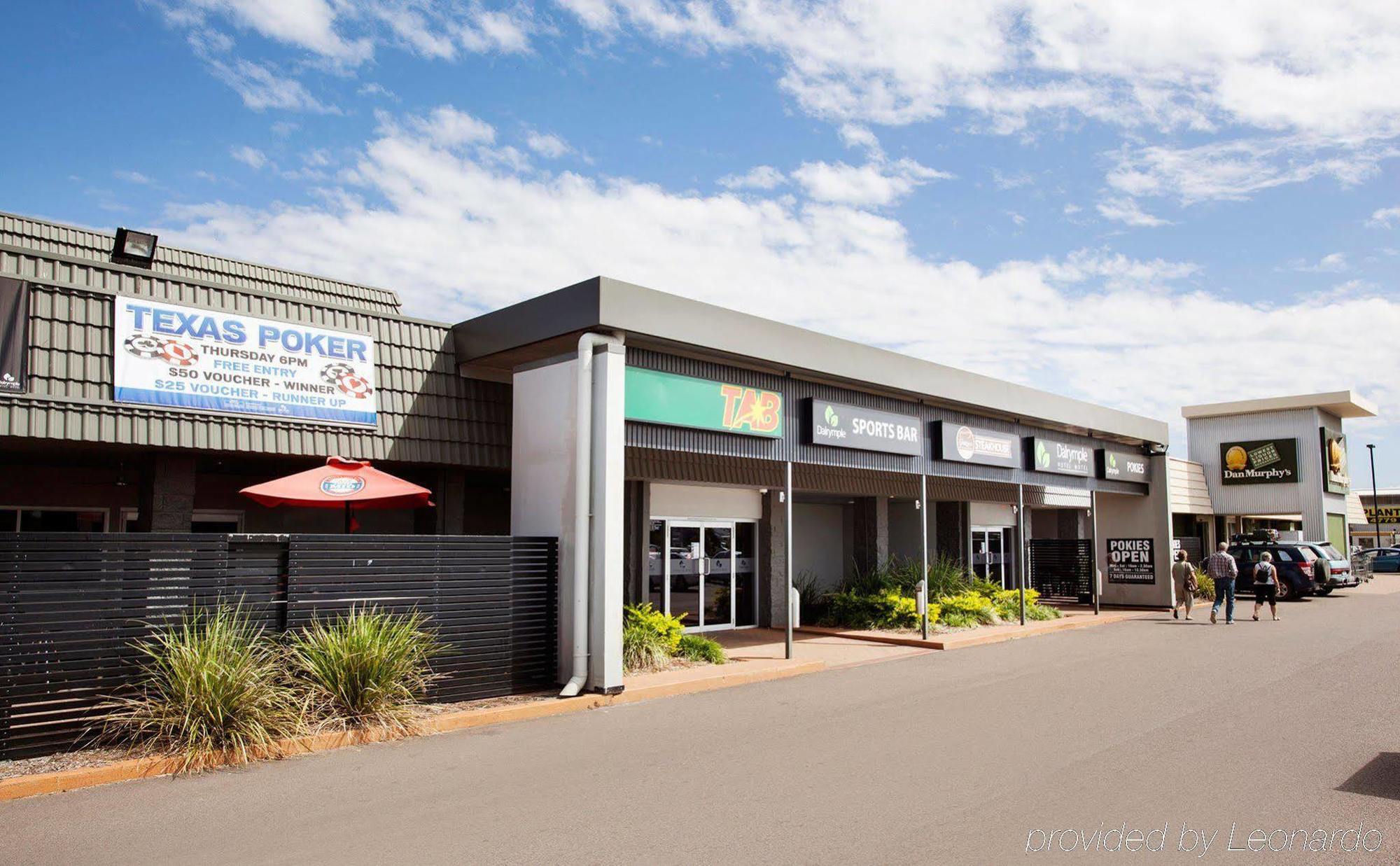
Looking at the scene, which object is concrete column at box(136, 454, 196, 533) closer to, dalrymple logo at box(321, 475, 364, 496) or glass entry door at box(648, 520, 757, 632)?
dalrymple logo at box(321, 475, 364, 496)

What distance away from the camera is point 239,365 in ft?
37.8

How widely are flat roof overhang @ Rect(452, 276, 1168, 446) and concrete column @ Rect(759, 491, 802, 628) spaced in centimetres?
362

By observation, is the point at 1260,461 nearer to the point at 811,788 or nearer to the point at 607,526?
the point at 607,526

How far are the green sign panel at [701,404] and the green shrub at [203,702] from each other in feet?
16.6

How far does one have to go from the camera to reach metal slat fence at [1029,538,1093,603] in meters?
25.5

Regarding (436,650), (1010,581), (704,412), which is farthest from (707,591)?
(1010,581)

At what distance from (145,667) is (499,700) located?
3571 millimetres

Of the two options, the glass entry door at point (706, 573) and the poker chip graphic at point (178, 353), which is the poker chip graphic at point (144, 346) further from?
the glass entry door at point (706, 573)

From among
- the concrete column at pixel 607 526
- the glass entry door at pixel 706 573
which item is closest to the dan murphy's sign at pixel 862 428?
the glass entry door at pixel 706 573

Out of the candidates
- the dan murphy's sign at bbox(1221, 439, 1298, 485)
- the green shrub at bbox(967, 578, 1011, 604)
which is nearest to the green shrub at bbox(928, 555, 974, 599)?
the green shrub at bbox(967, 578, 1011, 604)

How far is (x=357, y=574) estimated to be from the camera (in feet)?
32.4

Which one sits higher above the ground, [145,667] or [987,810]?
[145,667]

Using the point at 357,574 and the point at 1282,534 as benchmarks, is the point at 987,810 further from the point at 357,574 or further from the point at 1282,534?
the point at 1282,534

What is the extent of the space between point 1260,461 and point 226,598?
3839 cm
